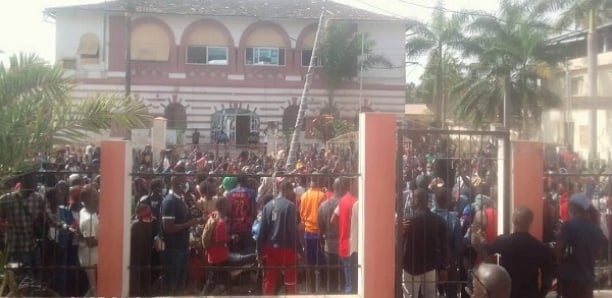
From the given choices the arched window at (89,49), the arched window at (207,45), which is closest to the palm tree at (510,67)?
the arched window at (207,45)

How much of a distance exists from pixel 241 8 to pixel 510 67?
1307 centimetres

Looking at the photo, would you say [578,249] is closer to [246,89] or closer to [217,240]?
[217,240]

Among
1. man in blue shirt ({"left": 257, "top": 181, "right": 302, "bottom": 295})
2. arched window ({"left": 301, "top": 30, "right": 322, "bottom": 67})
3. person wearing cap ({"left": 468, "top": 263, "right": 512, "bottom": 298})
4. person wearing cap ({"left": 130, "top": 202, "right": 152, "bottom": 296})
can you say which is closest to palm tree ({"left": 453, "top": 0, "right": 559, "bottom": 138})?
arched window ({"left": 301, "top": 30, "right": 322, "bottom": 67})

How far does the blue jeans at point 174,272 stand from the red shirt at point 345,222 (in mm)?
1735

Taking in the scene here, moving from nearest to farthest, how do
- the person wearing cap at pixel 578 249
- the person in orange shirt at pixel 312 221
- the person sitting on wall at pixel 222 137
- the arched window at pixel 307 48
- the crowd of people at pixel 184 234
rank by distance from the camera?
the person wearing cap at pixel 578 249 < the crowd of people at pixel 184 234 < the person in orange shirt at pixel 312 221 < the person sitting on wall at pixel 222 137 < the arched window at pixel 307 48

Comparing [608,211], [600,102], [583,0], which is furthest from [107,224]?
[583,0]

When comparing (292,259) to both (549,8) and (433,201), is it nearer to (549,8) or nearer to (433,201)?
(433,201)

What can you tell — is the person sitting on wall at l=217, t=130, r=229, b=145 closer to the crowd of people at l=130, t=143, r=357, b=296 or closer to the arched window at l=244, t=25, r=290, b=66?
the arched window at l=244, t=25, r=290, b=66

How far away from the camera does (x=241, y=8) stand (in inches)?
1367

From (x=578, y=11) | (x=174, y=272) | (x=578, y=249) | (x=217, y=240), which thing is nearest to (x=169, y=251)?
(x=174, y=272)

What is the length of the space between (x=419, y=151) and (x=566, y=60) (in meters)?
24.8

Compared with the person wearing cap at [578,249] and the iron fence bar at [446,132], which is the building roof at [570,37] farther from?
the person wearing cap at [578,249]

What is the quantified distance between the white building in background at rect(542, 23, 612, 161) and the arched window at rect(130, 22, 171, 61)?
58.5 ft

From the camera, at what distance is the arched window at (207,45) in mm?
34625
